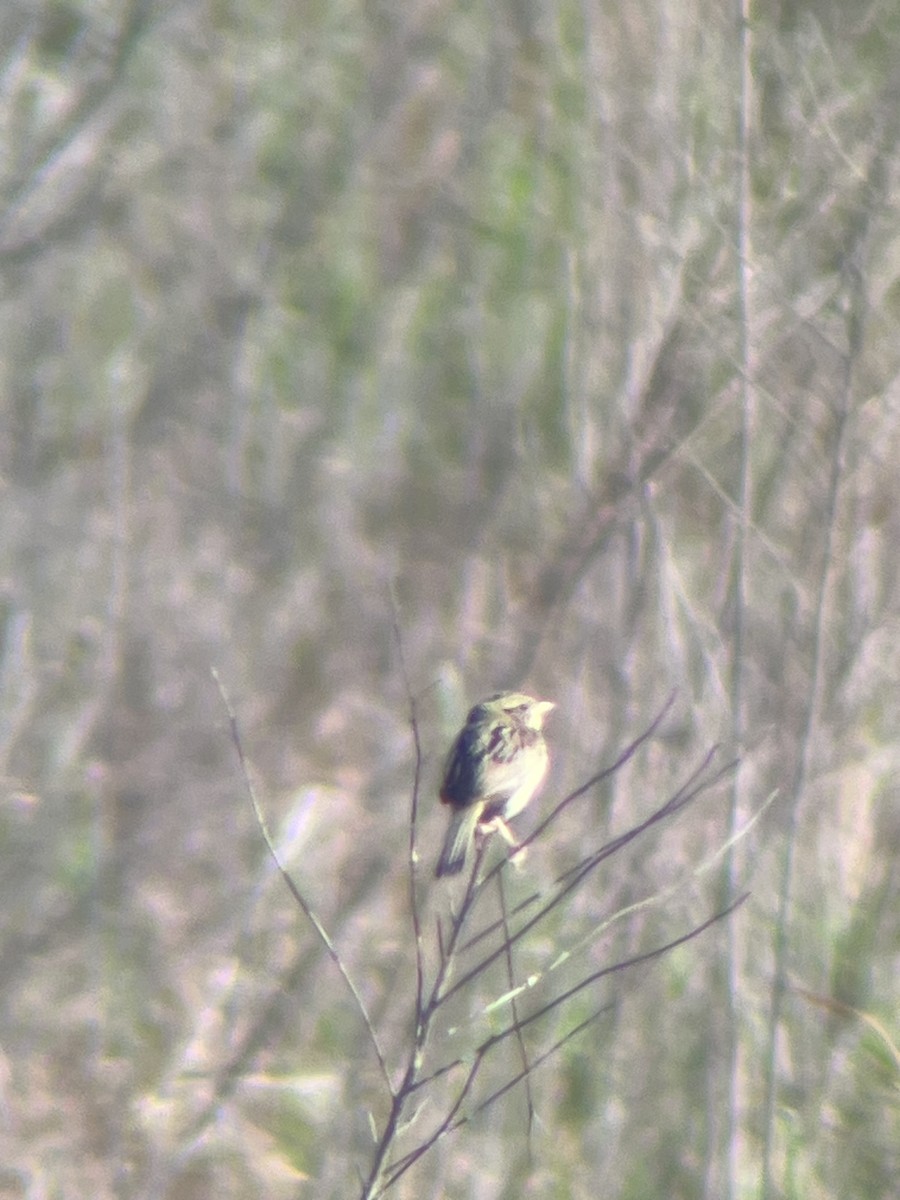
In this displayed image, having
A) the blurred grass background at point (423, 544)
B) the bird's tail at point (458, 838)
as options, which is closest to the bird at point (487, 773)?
the bird's tail at point (458, 838)

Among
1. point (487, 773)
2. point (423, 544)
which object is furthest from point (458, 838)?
point (423, 544)

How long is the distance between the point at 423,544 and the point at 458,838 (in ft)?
10.9

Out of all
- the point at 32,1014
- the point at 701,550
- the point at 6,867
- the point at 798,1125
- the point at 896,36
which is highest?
the point at 896,36

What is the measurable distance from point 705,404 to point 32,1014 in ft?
8.81

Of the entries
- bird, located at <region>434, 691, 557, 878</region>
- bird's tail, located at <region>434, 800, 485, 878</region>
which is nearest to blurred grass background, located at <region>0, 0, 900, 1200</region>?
bird, located at <region>434, 691, 557, 878</region>

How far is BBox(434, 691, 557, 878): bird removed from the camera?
269 cm

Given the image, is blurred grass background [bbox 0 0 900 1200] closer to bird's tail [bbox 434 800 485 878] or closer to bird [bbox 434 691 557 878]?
bird [bbox 434 691 557 878]

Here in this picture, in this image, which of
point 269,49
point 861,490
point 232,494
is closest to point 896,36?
point 861,490

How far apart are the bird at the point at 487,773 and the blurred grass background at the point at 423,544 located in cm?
55

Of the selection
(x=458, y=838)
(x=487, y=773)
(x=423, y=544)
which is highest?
(x=423, y=544)

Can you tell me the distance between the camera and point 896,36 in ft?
17.2

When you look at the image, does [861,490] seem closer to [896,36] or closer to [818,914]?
[818,914]

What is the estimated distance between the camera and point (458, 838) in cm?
264

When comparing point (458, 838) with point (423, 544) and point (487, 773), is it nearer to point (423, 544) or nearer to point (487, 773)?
point (487, 773)
